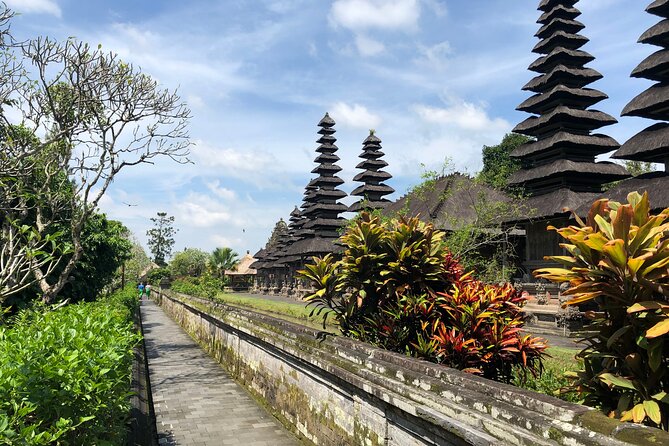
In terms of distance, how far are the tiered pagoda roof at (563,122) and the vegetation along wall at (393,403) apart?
1675 centimetres

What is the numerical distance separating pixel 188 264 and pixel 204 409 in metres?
69.9

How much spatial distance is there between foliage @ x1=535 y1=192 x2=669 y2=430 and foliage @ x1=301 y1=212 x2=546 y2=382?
167 centimetres

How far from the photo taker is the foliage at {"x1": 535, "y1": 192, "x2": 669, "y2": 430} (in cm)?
264

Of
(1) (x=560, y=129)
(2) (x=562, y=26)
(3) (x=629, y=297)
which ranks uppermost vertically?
(2) (x=562, y=26)

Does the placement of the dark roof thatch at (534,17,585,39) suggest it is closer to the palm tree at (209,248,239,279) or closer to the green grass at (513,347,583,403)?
the green grass at (513,347,583,403)

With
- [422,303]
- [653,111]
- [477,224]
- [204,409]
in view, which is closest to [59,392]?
[422,303]

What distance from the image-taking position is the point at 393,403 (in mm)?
4125

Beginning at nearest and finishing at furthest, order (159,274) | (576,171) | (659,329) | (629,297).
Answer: (659,329) < (629,297) < (576,171) < (159,274)

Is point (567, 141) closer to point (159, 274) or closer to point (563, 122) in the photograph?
point (563, 122)

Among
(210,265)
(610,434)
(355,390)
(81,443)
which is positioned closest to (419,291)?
(355,390)

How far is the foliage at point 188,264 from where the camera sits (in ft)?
236

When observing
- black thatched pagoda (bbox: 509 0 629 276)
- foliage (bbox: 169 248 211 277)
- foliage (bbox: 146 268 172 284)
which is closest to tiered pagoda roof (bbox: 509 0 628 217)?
black thatched pagoda (bbox: 509 0 629 276)

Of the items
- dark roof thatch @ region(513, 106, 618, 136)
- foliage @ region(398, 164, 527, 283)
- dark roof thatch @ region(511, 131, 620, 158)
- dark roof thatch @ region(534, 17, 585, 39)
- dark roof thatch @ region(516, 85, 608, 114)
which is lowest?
foliage @ region(398, 164, 527, 283)

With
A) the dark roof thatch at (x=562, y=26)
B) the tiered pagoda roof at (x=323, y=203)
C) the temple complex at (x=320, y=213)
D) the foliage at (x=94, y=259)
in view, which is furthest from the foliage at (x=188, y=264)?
the dark roof thatch at (x=562, y=26)
